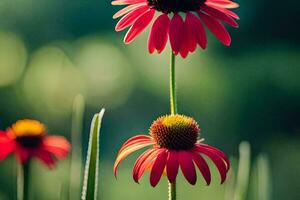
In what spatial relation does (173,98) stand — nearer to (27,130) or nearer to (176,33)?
(176,33)

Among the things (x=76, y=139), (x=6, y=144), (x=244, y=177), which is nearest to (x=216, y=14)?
(x=244, y=177)

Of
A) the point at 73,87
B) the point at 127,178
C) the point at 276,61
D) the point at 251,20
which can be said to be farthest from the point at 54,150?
the point at 251,20

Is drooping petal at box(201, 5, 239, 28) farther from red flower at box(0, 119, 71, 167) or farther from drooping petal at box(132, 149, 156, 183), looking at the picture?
red flower at box(0, 119, 71, 167)

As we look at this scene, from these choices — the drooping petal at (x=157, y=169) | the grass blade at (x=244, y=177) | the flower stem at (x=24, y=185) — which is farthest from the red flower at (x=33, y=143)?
the drooping petal at (x=157, y=169)

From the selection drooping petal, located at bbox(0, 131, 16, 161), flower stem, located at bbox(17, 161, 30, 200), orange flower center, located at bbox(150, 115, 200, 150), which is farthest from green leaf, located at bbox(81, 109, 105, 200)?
drooping petal, located at bbox(0, 131, 16, 161)

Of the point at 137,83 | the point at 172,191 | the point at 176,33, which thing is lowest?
the point at 172,191

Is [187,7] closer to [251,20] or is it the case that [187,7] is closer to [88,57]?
[88,57]
